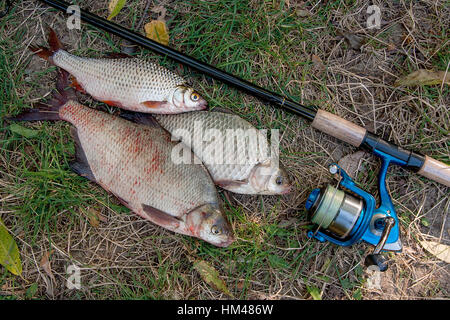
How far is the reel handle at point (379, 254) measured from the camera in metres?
2.26

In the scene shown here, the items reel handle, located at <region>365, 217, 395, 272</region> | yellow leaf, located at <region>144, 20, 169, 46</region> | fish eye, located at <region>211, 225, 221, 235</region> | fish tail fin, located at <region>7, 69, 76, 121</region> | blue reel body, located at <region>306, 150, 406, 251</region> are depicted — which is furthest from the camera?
yellow leaf, located at <region>144, 20, 169, 46</region>

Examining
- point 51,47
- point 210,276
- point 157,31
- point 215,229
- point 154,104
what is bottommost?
point 210,276

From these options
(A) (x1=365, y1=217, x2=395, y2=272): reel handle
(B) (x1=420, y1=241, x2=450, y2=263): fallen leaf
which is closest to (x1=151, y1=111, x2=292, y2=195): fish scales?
(A) (x1=365, y1=217, x2=395, y2=272): reel handle

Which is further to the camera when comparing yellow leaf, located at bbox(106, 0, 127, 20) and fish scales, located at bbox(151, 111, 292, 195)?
yellow leaf, located at bbox(106, 0, 127, 20)

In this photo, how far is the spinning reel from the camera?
2.46m

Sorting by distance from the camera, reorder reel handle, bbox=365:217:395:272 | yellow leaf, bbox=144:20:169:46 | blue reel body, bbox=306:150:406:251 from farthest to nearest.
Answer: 1. yellow leaf, bbox=144:20:169:46
2. blue reel body, bbox=306:150:406:251
3. reel handle, bbox=365:217:395:272

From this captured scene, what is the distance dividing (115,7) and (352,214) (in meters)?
2.44

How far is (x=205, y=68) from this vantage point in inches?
99.0

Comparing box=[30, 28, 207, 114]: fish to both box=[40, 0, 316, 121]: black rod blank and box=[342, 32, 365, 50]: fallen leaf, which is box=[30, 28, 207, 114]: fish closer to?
box=[40, 0, 316, 121]: black rod blank

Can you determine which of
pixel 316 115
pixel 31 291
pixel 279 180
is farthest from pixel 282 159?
pixel 31 291

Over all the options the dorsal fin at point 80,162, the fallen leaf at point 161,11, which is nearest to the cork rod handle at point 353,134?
the fallen leaf at point 161,11

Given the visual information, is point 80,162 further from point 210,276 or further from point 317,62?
point 317,62

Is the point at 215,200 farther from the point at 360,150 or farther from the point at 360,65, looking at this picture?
the point at 360,65

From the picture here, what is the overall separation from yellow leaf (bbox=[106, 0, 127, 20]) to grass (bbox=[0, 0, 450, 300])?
7cm
